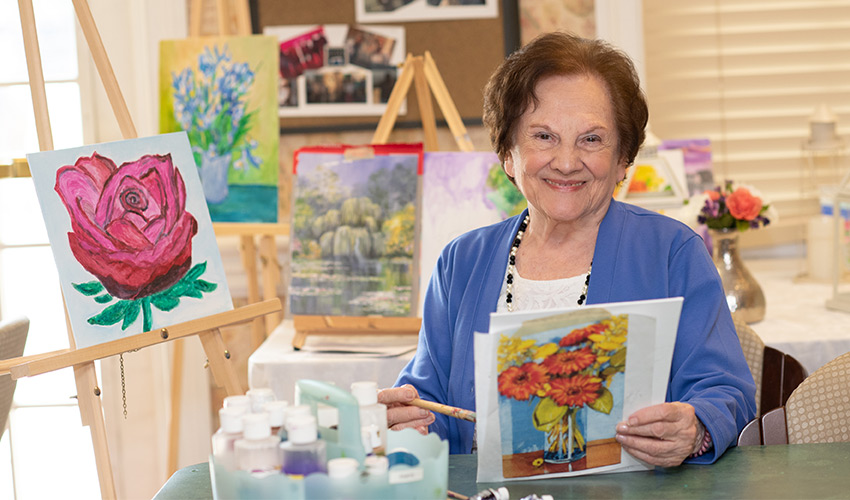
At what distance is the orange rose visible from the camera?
9.14 feet

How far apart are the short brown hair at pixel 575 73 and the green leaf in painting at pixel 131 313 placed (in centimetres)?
90

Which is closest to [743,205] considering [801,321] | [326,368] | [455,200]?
[801,321]

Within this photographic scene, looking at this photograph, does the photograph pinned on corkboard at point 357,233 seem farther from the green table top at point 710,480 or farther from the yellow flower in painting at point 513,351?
the yellow flower in painting at point 513,351

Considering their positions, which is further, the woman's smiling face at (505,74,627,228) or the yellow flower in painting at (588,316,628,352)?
the woman's smiling face at (505,74,627,228)

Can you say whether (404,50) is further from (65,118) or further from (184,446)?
(184,446)

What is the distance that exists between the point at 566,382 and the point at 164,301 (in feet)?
3.46

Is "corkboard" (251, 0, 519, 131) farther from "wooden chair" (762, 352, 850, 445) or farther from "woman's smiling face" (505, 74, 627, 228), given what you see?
"wooden chair" (762, 352, 850, 445)

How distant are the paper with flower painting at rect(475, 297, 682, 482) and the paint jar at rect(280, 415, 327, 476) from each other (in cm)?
27

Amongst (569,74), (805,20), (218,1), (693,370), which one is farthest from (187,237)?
(805,20)

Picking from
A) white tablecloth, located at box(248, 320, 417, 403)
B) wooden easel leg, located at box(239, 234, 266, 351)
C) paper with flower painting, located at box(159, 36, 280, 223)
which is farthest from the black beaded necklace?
wooden easel leg, located at box(239, 234, 266, 351)

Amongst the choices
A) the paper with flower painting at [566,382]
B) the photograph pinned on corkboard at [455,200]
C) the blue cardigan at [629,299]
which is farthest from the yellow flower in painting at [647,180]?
the paper with flower painting at [566,382]

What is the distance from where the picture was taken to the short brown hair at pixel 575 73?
66.6 inches

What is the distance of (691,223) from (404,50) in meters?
1.27

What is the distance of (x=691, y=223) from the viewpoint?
3059mm
